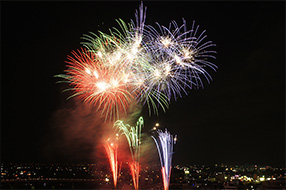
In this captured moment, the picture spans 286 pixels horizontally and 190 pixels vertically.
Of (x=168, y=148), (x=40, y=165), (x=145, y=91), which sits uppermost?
(x=145, y=91)

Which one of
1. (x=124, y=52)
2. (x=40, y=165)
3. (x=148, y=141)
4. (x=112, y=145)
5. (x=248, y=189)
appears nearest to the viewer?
(x=124, y=52)

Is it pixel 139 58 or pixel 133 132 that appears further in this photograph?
pixel 133 132

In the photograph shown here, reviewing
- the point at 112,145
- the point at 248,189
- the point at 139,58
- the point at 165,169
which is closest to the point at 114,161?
the point at 112,145

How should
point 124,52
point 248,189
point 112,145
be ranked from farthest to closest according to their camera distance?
point 248,189
point 112,145
point 124,52

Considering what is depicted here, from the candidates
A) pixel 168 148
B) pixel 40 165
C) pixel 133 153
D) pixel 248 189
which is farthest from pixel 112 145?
pixel 40 165

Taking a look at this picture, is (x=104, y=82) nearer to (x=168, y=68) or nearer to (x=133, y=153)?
(x=168, y=68)

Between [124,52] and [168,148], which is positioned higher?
[124,52]

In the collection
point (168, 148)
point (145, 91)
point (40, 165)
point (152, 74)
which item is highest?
point (152, 74)

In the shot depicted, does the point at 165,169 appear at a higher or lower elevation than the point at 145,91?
lower

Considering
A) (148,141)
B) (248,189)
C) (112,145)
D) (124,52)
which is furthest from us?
(248,189)
